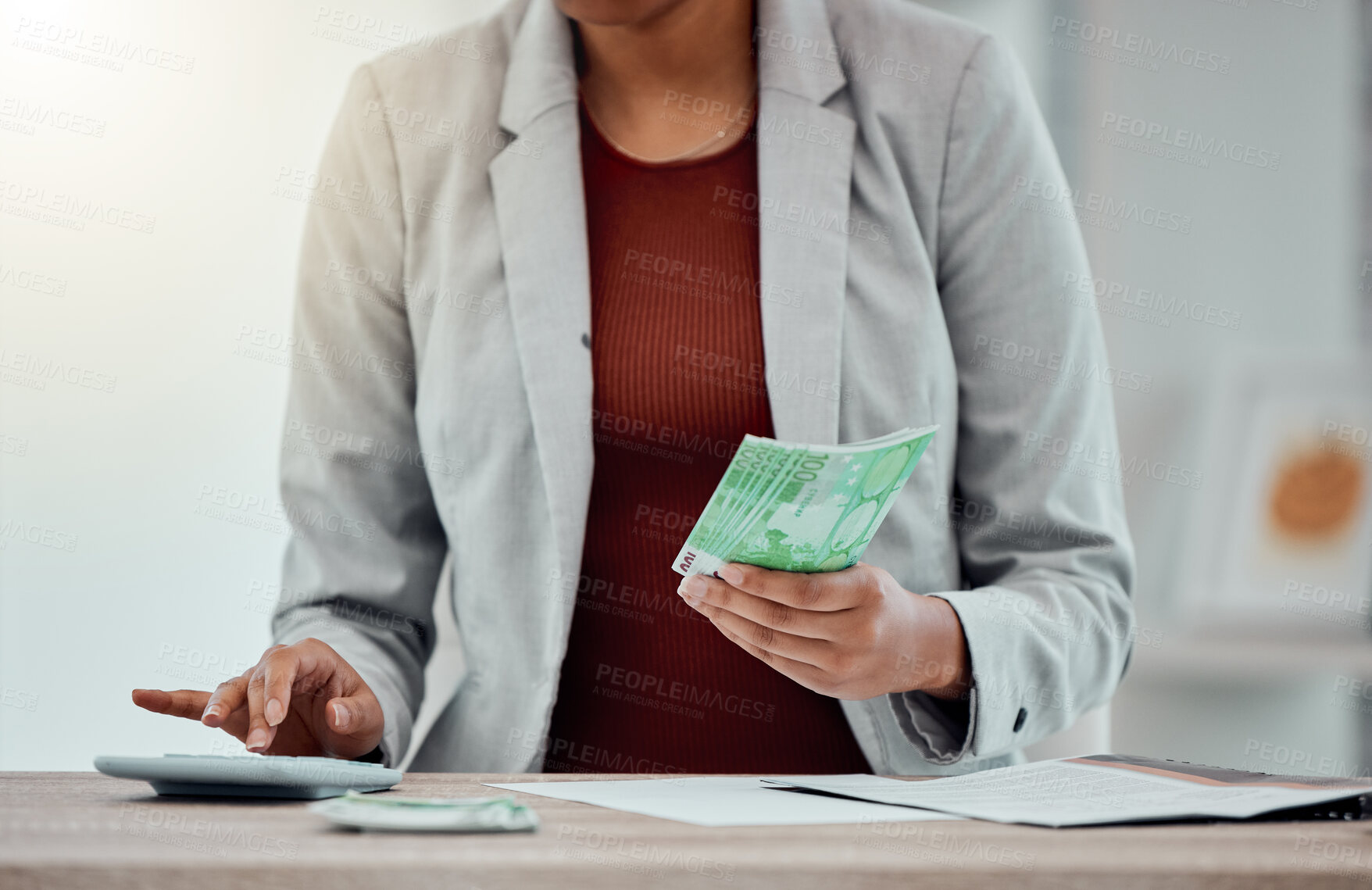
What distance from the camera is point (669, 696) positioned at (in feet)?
3.43

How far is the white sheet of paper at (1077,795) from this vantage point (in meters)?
0.53

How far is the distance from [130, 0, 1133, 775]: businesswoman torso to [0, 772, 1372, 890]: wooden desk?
0.44 metres

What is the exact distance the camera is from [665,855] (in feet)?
1.42

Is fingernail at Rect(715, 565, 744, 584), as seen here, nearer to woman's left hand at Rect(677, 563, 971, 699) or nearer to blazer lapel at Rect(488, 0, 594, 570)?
woman's left hand at Rect(677, 563, 971, 699)

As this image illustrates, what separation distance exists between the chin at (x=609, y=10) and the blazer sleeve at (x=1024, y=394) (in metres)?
0.33

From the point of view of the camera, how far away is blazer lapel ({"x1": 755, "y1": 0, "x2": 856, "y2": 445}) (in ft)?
3.27

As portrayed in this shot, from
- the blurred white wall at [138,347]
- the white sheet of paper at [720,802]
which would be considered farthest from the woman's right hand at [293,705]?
the blurred white wall at [138,347]

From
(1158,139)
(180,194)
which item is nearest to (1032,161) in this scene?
(1158,139)

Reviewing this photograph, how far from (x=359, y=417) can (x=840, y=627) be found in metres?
0.62

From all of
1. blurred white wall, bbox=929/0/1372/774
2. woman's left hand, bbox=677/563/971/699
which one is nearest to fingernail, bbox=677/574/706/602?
woman's left hand, bbox=677/563/971/699

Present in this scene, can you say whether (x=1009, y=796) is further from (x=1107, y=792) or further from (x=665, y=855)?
(x=665, y=855)

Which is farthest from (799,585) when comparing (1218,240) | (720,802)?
(1218,240)

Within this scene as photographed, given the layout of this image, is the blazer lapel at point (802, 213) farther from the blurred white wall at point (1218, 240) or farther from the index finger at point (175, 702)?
the blurred white wall at point (1218, 240)

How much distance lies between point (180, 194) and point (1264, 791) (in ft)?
5.82
